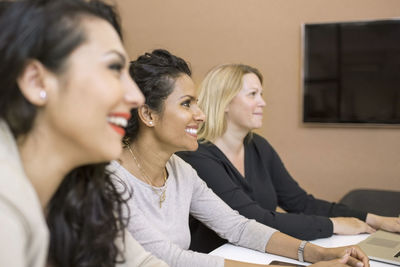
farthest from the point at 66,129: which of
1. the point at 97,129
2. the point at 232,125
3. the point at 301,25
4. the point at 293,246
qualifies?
the point at 301,25

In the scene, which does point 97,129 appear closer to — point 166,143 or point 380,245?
point 166,143

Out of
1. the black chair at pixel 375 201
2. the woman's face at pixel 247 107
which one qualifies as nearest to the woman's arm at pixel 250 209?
the woman's face at pixel 247 107

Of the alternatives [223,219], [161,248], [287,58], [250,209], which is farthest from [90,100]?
[287,58]

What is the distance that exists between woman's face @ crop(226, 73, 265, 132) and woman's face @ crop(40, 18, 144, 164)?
1.35 metres

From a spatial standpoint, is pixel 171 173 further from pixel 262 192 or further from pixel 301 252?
pixel 262 192

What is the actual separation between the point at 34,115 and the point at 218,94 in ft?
4.81

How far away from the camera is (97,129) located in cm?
83

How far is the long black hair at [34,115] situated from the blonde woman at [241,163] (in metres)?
0.78

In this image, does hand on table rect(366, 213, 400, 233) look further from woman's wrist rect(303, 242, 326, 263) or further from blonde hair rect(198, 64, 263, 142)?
blonde hair rect(198, 64, 263, 142)

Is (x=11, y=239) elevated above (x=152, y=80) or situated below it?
below

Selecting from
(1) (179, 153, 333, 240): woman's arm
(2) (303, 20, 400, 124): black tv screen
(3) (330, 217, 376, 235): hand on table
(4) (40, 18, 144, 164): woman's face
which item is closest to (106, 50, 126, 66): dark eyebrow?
(4) (40, 18, 144, 164): woman's face

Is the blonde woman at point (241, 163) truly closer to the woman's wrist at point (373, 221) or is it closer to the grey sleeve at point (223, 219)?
the woman's wrist at point (373, 221)

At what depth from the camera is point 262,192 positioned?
2105mm

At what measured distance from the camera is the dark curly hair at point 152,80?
1.52 m
